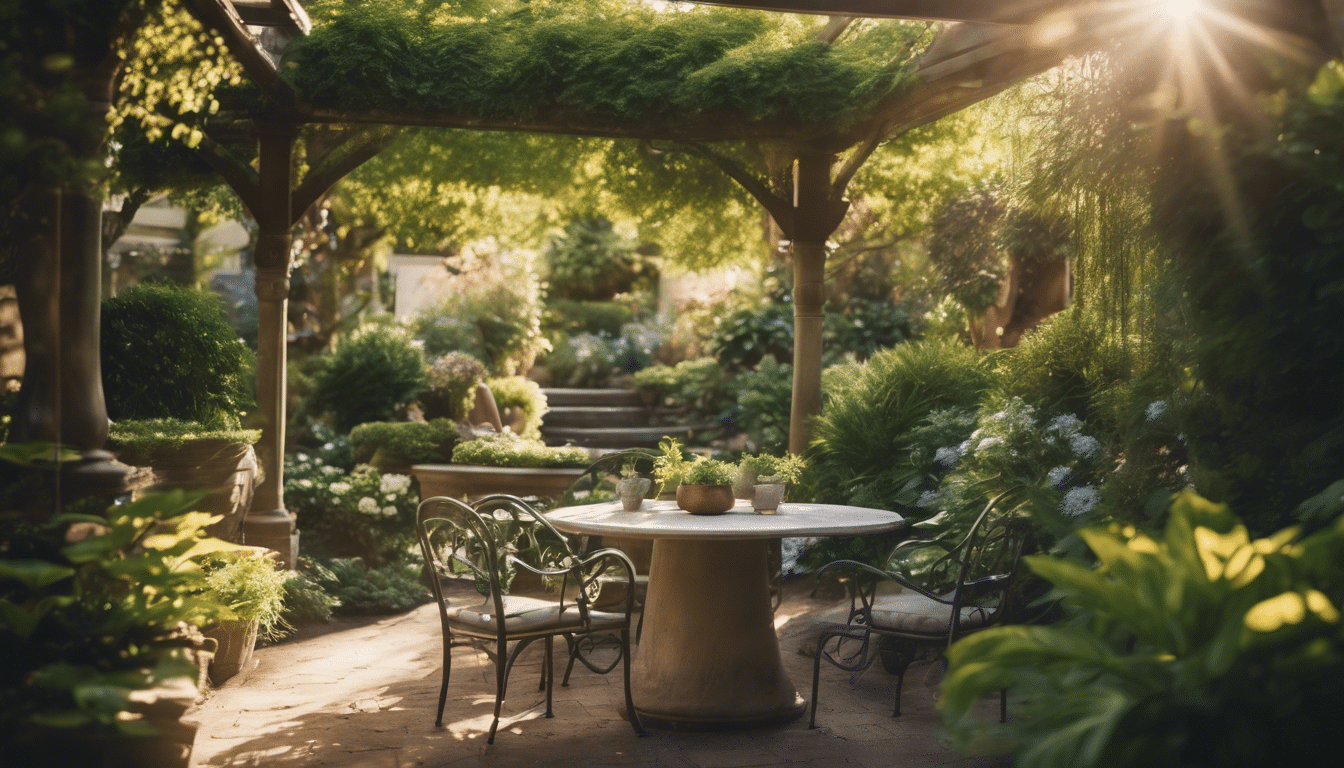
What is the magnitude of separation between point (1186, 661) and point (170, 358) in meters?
4.93

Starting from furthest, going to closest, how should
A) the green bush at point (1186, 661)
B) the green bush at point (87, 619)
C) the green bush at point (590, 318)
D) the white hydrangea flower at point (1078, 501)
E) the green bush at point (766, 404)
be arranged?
the green bush at point (590, 318) < the green bush at point (766, 404) < the white hydrangea flower at point (1078, 501) < the green bush at point (87, 619) < the green bush at point (1186, 661)

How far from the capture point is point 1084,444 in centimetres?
483

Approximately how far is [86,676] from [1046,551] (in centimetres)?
374

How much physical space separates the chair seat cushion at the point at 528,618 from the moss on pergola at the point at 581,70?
299 centimetres

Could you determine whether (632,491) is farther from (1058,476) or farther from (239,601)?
(1058,476)

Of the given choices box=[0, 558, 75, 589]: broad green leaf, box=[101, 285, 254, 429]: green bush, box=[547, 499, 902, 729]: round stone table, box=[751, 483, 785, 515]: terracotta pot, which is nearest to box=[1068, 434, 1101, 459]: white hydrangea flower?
box=[547, 499, 902, 729]: round stone table

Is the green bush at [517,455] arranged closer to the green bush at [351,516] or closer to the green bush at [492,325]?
the green bush at [351,516]

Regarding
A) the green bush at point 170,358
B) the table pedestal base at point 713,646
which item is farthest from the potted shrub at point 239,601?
the table pedestal base at point 713,646

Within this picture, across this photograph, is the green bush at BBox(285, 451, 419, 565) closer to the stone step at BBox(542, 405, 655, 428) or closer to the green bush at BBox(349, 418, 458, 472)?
the green bush at BBox(349, 418, 458, 472)

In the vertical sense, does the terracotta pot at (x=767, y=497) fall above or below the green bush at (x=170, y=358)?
below

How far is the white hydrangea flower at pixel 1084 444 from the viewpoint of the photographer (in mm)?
4762

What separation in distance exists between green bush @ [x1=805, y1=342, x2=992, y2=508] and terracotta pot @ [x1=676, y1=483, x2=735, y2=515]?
2610mm

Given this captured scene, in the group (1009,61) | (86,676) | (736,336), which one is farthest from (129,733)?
(736,336)

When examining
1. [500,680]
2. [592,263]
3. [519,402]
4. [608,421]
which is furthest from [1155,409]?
[592,263]
